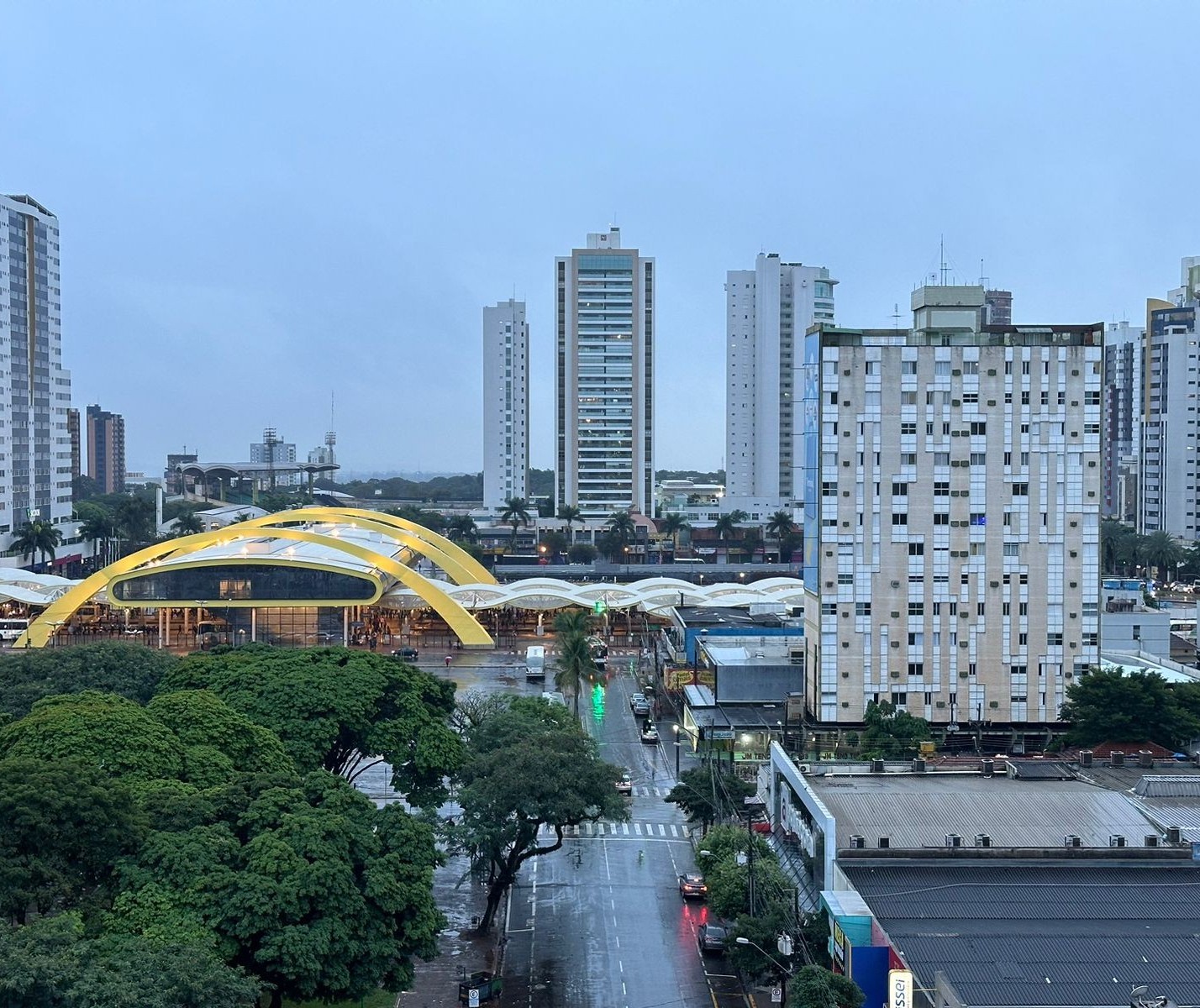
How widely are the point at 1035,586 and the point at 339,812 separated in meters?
30.6

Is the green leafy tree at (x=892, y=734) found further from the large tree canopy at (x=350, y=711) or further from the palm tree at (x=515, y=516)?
the palm tree at (x=515, y=516)

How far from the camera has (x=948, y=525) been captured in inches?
2024

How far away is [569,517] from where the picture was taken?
135 m

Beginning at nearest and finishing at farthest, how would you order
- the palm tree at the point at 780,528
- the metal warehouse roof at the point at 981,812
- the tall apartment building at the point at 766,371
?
the metal warehouse roof at the point at 981,812, the palm tree at the point at 780,528, the tall apartment building at the point at 766,371

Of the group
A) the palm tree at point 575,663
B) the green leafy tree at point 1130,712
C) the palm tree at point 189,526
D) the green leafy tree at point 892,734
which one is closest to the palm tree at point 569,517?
the palm tree at point 189,526

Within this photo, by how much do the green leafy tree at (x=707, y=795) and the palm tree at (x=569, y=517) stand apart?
9281 centimetres

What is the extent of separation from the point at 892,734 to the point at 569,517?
87.9 meters

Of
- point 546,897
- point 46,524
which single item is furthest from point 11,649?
point 546,897

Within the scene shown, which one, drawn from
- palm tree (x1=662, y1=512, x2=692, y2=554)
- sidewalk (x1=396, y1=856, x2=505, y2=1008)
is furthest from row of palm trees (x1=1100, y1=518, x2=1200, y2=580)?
sidewalk (x1=396, y1=856, x2=505, y2=1008)

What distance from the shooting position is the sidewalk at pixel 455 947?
3070 centimetres

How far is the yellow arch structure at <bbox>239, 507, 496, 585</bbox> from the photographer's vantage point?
95188mm

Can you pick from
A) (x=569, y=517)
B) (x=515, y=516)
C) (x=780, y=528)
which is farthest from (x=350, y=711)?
(x=569, y=517)

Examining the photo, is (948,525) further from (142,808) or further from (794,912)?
(142,808)

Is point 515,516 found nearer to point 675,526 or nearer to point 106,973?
point 675,526
